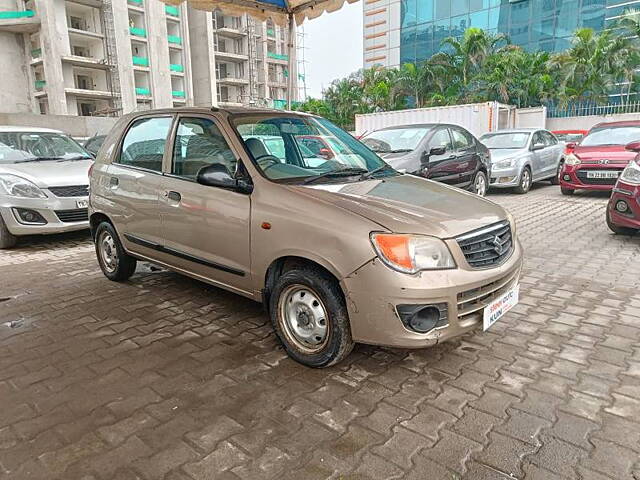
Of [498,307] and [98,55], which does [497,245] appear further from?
[98,55]

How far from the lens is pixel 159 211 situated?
3979mm

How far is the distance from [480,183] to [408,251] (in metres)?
7.71

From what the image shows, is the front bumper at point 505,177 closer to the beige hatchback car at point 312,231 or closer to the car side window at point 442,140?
the car side window at point 442,140

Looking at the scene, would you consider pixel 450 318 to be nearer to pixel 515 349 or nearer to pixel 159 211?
pixel 515 349

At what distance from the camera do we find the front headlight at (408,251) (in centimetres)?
265

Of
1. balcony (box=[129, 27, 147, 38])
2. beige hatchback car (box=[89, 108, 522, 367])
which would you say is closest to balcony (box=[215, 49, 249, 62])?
balcony (box=[129, 27, 147, 38])

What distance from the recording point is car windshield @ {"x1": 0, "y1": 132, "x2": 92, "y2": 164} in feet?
22.9

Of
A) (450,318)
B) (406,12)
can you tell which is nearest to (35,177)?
(450,318)

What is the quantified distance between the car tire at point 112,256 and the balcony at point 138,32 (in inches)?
1593

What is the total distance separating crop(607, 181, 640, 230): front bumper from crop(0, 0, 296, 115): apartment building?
33018mm

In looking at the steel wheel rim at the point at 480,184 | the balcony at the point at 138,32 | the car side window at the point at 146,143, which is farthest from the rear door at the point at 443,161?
the balcony at the point at 138,32

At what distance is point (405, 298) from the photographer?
2623mm

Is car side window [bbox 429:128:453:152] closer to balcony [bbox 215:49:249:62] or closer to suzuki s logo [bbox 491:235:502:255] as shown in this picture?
suzuki s logo [bbox 491:235:502:255]

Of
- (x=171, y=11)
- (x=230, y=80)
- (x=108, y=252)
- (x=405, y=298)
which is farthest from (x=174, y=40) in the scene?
(x=405, y=298)
